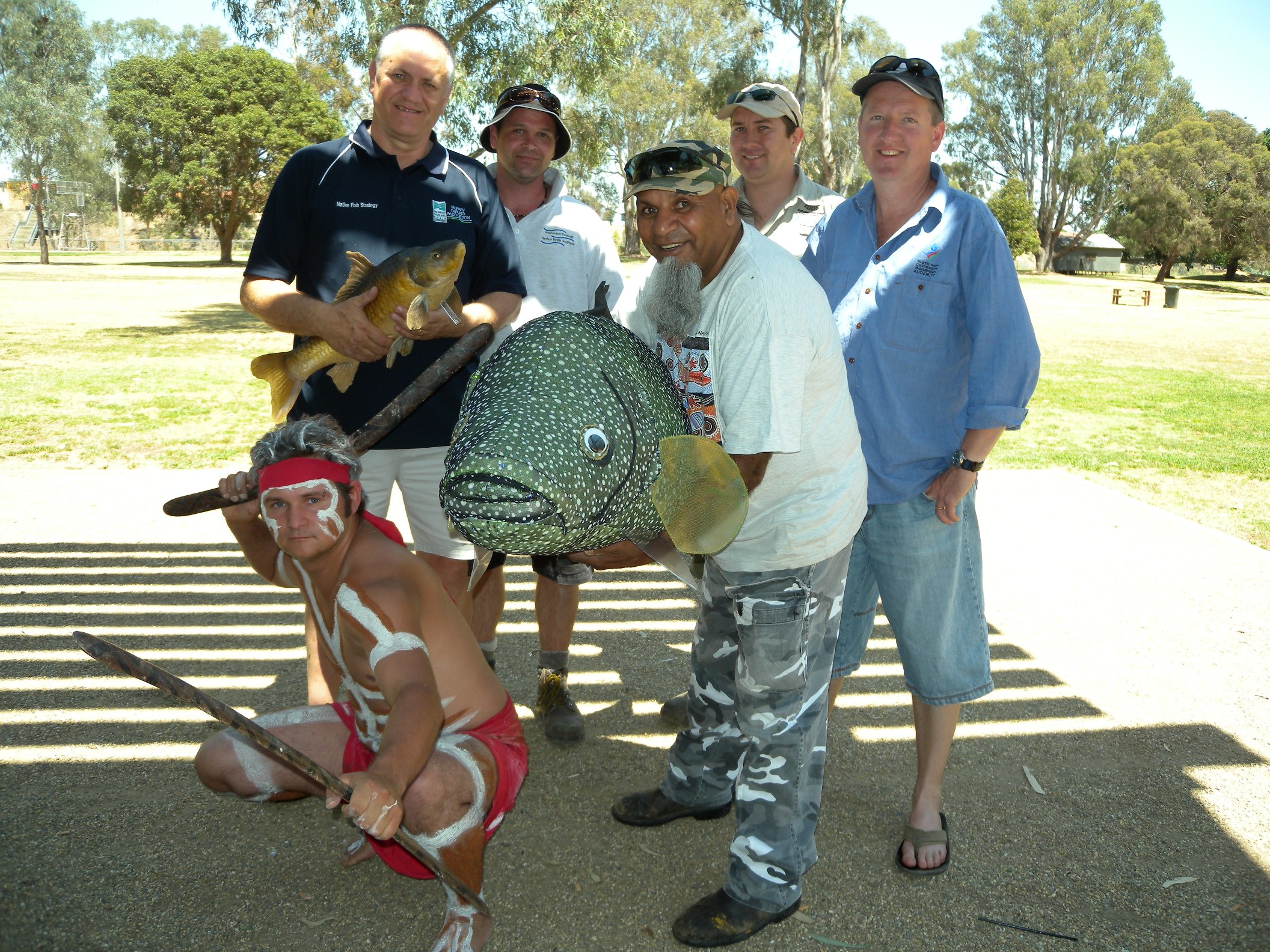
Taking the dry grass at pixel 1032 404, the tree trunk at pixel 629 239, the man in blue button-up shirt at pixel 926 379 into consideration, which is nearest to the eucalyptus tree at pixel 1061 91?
the tree trunk at pixel 629 239

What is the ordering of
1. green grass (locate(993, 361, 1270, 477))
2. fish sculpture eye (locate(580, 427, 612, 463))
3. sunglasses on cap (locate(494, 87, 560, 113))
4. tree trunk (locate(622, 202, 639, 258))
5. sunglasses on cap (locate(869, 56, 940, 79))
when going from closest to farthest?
1. fish sculpture eye (locate(580, 427, 612, 463))
2. sunglasses on cap (locate(869, 56, 940, 79))
3. sunglasses on cap (locate(494, 87, 560, 113))
4. green grass (locate(993, 361, 1270, 477))
5. tree trunk (locate(622, 202, 639, 258))

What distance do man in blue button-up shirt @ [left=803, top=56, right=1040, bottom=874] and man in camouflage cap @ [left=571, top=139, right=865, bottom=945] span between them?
31 cm

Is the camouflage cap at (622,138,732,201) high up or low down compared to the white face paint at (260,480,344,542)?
up

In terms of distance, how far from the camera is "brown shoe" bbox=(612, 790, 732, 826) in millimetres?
3014

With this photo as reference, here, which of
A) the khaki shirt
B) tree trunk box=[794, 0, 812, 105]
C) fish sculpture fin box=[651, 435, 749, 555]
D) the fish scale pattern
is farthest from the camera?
tree trunk box=[794, 0, 812, 105]

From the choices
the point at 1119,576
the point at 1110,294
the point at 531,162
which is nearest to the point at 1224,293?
the point at 1110,294

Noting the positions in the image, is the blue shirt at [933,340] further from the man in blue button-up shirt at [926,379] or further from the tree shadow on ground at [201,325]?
the tree shadow on ground at [201,325]

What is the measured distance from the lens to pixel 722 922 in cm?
247

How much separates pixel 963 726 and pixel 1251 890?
45.6 inches

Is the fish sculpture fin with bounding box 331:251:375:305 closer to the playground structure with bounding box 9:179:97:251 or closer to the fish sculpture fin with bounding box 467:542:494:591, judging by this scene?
the fish sculpture fin with bounding box 467:542:494:591

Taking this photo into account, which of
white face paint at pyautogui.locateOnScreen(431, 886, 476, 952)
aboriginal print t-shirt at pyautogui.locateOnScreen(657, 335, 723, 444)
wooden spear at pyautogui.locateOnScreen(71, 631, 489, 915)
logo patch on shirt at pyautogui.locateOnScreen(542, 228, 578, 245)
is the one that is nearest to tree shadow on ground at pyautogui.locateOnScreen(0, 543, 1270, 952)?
white face paint at pyautogui.locateOnScreen(431, 886, 476, 952)

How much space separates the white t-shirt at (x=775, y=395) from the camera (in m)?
2.01

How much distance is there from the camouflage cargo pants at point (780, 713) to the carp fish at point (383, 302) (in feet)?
3.51

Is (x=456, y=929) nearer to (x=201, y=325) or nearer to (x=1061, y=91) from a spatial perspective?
(x=201, y=325)
